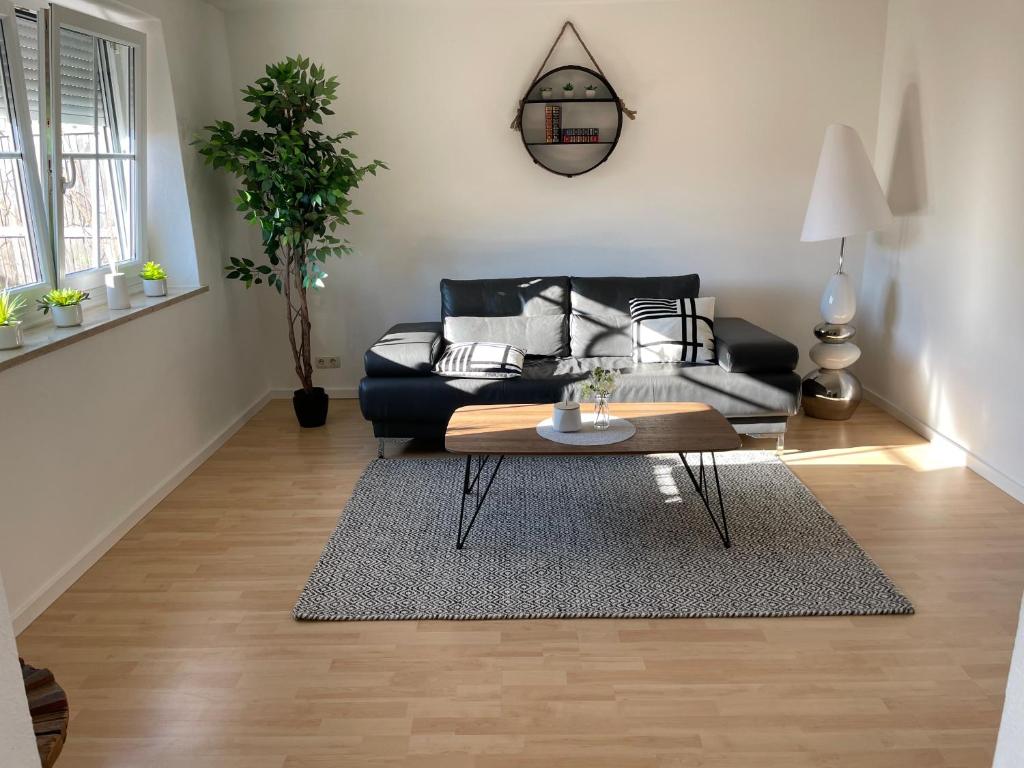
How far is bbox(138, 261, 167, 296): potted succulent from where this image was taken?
12.9 feet

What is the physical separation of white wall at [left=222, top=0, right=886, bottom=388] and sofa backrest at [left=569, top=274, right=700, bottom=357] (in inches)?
14.9

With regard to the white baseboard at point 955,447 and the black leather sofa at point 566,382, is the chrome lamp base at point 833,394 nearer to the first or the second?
the white baseboard at point 955,447

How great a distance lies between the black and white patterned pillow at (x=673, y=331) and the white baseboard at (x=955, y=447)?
1272mm

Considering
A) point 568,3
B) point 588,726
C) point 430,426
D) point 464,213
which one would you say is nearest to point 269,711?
point 588,726

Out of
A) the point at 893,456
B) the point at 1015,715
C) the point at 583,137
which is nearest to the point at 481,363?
the point at 583,137

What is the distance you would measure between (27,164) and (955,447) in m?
4.59

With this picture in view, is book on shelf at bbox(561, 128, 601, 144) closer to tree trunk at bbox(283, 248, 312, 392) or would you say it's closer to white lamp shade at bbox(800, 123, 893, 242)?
white lamp shade at bbox(800, 123, 893, 242)

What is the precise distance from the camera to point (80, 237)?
11.7 ft

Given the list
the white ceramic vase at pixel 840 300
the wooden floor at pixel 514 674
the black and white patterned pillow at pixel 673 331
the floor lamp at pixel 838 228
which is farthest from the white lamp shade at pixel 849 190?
the wooden floor at pixel 514 674

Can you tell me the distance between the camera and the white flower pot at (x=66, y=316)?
10.3 ft

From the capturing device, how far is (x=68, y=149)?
3402 millimetres

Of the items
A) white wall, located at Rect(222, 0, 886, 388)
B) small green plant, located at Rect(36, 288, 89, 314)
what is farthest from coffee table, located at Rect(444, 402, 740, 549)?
white wall, located at Rect(222, 0, 886, 388)

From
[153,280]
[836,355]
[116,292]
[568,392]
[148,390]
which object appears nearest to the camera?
[116,292]

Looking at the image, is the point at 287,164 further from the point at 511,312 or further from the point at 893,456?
the point at 893,456
